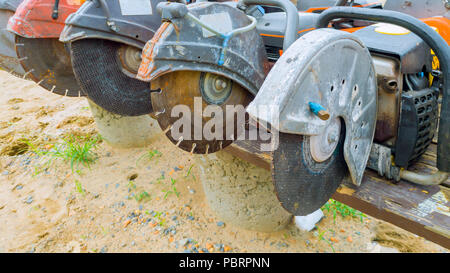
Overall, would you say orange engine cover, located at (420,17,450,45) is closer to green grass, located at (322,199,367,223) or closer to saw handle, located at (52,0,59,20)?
green grass, located at (322,199,367,223)

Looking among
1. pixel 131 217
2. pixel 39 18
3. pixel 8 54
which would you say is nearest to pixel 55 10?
pixel 39 18

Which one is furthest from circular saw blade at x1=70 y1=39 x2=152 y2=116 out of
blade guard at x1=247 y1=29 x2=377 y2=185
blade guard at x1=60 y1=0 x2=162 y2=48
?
blade guard at x1=247 y1=29 x2=377 y2=185

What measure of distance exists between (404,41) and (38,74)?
1.76m

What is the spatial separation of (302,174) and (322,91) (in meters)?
0.27

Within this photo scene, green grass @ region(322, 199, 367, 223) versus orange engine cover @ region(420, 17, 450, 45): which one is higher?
orange engine cover @ region(420, 17, 450, 45)

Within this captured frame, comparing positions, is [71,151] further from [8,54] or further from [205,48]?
[205,48]

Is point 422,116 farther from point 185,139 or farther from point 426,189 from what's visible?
point 185,139

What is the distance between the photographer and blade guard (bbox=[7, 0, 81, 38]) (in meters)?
1.56

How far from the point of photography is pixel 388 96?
3.99 feet

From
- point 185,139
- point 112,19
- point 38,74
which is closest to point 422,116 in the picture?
point 185,139

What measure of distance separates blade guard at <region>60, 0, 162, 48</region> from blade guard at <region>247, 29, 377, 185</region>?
786mm

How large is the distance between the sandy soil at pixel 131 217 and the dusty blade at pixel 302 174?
3.00 ft

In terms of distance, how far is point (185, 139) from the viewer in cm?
126

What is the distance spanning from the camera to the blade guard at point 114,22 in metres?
1.35
